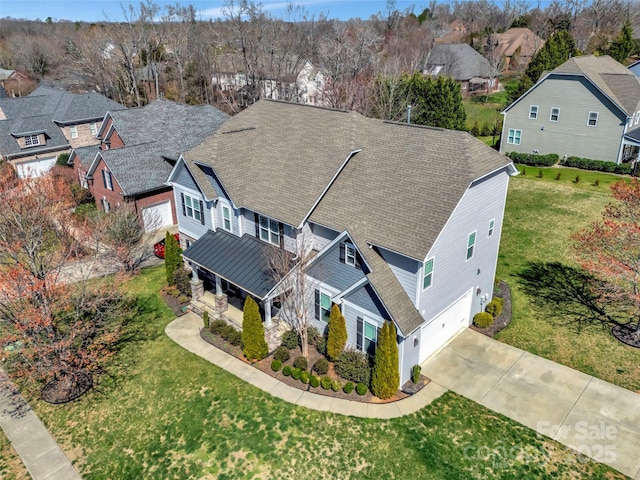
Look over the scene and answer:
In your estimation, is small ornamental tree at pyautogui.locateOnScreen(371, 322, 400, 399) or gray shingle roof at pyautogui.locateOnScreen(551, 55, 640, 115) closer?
small ornamental tree at pyautogui.locateOnScreen(371, 322, 400, 399)

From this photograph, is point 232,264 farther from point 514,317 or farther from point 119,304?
point 514,317

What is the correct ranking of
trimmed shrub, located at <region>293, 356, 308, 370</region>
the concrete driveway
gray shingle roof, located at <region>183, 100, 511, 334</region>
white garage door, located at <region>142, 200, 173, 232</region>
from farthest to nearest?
white garage door, located at <region>142, 200, 173, 232</region>, trimmed shrub, located at <region>293, 356, 308, 370</region>, gray shingle roof, located at <region>183, 100, 511, 334</region>, the concrete driveway

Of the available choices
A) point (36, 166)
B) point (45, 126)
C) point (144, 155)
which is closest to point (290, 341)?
point (144, 155)

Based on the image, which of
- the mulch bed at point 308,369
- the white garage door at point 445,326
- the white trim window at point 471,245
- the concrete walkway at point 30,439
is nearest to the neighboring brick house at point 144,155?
the mulch bed at point 308,369

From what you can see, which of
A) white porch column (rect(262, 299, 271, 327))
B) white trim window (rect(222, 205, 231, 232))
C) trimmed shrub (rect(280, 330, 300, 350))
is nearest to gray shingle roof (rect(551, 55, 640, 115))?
white trim window (rect(222, 205, 231, 232))

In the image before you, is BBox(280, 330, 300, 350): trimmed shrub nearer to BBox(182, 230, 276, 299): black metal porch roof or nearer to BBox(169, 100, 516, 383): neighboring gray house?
BBox(169, 100, 516, 383): neighboring gray house

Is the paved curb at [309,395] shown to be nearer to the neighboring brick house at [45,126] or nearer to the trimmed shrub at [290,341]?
the trimmed shrub at [290,341]
